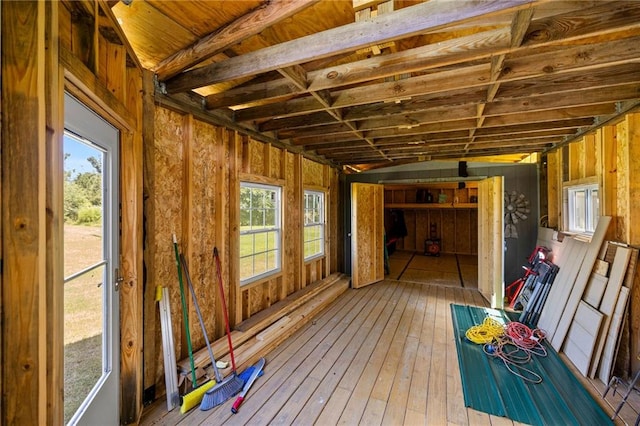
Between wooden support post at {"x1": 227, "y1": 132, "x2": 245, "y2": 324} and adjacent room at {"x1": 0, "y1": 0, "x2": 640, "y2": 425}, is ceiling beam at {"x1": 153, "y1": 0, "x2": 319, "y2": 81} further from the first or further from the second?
wooden support post at {"x1": 227, "y1": 132, "x2": 245, "y2": 324}

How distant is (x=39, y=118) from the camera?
916 mm

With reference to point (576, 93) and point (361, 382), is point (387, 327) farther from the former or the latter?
point (576, 93)

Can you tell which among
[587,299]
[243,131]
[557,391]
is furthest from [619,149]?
[243,131]

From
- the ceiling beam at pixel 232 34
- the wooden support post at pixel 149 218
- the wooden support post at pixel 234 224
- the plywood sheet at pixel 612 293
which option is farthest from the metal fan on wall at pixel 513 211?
the wooden support post at pixel 149 218

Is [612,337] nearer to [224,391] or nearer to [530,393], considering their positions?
[530,393]

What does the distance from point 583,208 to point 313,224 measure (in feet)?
13.4

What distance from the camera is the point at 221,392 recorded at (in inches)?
85.2

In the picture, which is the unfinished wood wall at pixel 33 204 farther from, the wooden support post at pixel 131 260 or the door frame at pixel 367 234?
the door frame at pixel 367 234

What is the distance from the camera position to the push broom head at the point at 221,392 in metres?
2.08

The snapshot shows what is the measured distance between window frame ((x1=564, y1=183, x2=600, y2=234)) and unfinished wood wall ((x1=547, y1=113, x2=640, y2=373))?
4.3 inches

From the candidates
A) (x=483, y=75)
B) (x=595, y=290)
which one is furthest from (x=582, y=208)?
(x=483, y=75)

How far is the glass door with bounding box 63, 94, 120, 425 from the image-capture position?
1.32 metres

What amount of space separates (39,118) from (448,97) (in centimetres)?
292

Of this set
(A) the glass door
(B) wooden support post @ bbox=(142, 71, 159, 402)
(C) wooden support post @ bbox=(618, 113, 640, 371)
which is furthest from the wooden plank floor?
(C) wooden support post @ bbox=(618, 113, 640, 371)
